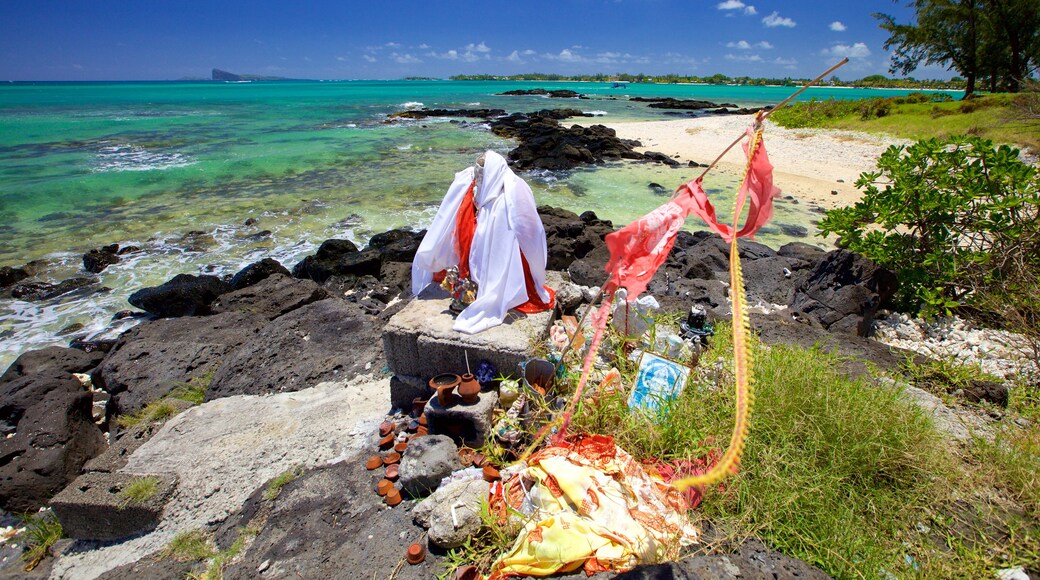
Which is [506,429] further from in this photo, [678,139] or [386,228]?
[678,139]

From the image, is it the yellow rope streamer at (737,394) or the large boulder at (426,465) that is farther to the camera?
the large boulder at (426,465)

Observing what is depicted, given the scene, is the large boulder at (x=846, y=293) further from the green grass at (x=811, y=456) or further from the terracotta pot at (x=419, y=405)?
the terracotta pot at (x=419, y=405)

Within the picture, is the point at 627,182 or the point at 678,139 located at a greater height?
the point at 678,139

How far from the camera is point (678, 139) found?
2405 centimetres

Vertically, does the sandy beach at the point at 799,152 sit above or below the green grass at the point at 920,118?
below

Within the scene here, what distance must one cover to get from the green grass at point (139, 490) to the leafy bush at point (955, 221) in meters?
7.58

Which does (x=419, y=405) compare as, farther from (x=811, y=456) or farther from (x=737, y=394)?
(x=811, y=456)

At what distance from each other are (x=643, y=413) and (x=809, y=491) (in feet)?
3.30

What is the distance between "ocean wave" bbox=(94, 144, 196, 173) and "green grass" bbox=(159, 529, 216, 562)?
19860 mm

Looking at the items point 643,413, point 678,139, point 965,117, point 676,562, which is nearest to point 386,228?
point 643,413

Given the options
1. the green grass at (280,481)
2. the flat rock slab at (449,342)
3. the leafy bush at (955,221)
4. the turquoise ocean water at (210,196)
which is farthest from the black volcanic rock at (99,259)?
the leafy bush at (955,221)

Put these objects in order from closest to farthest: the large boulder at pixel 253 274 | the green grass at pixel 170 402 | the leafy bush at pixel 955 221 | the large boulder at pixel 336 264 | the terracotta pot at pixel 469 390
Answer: the terracotta pot at pixel 469 390 < the green grass at pixel 170 402 < the leafy bush at pixel 955 221 < the large boulder at pixel 253 274 < the large boulder at pixel 336 264

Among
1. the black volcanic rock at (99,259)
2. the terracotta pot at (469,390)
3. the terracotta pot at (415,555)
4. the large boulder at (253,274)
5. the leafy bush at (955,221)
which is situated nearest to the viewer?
the terracotta pot at (415,555)

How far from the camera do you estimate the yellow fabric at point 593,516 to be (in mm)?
2217
